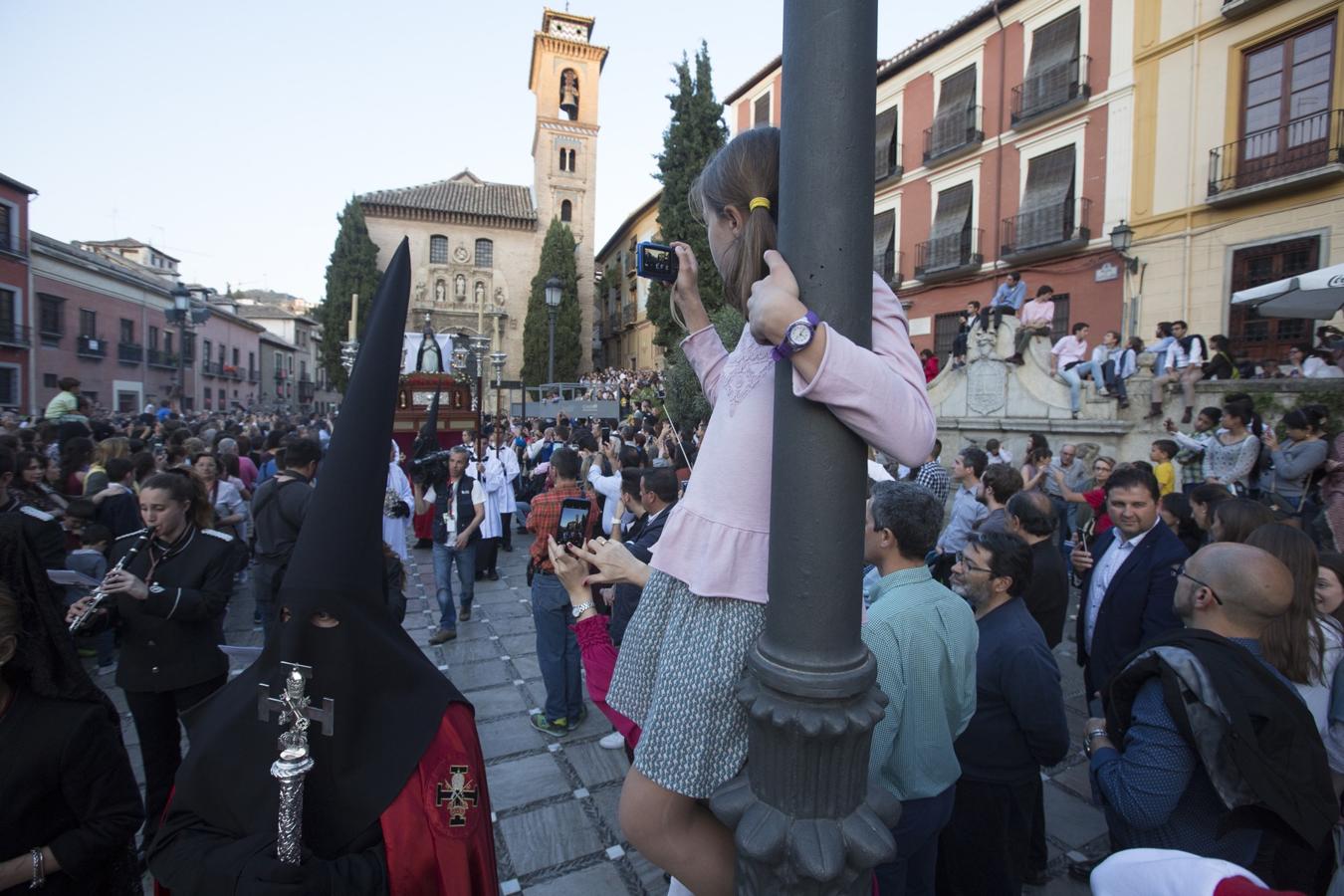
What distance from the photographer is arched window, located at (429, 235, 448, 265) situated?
40.8 meters

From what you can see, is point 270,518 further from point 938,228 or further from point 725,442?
point 938,228

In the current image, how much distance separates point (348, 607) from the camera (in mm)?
1634

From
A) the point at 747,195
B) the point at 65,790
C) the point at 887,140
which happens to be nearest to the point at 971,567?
the point at 747,195

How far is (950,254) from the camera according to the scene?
66.0 feet

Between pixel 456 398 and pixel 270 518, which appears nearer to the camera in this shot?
pixel 270 518

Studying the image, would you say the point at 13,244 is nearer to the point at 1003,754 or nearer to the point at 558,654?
the point at 558,654

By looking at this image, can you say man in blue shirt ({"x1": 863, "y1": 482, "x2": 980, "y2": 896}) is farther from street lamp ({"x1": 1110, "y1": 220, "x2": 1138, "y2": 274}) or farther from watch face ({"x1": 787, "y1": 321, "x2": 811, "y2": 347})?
street lamp ({"x1": 1110, "y1": 220, "x2": 1138, "y2": 274})

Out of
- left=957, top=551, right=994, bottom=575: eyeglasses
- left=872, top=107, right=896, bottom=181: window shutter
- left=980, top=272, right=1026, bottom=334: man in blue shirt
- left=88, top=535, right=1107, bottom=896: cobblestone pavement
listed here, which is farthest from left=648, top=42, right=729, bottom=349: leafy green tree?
left=957, top=551, right=994, bottom=575: eyeglasses

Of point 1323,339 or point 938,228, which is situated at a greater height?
point 938,228

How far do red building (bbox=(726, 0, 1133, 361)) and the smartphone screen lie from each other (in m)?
17.7

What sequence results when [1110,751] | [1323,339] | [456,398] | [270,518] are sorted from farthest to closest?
[456,398] < [1323,339] < [270,518] < [1110,751]

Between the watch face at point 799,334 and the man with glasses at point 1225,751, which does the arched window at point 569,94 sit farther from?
the watch face at point 799,334

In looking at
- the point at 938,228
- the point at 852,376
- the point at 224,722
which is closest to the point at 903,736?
the point at 852,376

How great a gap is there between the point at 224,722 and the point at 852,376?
179 centimetres
